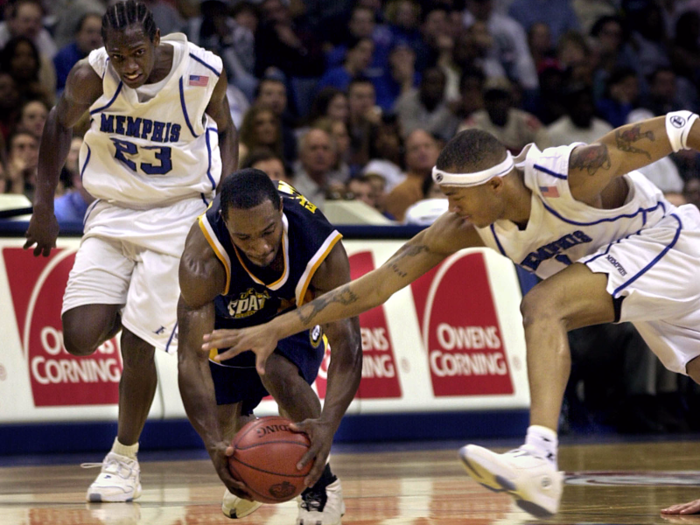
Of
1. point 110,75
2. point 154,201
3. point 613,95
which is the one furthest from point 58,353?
point 613,95

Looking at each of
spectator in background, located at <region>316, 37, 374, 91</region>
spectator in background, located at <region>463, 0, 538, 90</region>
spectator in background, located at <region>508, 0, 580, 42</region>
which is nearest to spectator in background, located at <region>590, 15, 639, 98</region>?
spectator in background, located at <region>508, 0, 580, 42</region>

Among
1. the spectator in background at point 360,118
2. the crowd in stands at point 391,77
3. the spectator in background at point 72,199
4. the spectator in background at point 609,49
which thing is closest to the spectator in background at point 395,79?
the crowd in stands at point 391,77

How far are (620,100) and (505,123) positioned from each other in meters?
2.02

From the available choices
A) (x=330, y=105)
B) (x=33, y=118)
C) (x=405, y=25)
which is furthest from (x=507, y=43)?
(x=33, y=118)

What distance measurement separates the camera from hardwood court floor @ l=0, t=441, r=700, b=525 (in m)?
4.35

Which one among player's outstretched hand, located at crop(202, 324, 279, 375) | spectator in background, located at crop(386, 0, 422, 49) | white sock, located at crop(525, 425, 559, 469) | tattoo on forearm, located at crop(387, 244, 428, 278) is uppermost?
spectator in background, located at crop(386, 0, 422, 49)

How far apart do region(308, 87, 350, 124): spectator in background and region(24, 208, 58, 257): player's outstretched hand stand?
5.55 metres

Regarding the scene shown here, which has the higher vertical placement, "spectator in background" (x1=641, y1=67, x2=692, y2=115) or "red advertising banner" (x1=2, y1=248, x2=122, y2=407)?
"spectator in background" (x1=641, y1=67, x2=692, y2=115)

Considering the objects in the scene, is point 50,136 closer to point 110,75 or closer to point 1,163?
point 110,75

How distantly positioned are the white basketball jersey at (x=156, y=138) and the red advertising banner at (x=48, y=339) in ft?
5.76

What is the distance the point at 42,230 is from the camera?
213 inches

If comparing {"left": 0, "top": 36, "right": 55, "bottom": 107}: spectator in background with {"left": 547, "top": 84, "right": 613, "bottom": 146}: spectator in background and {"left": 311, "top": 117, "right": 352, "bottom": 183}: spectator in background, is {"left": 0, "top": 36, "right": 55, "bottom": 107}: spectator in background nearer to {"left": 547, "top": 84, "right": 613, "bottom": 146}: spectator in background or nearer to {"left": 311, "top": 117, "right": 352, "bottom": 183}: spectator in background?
{"left": 311, "top": 117, "right": 352, "bottom": 183}: spectator in background

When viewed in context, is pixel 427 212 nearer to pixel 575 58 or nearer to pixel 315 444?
pixel 315 444

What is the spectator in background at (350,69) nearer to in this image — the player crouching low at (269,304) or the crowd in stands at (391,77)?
the crowd in stands at (391,77)
